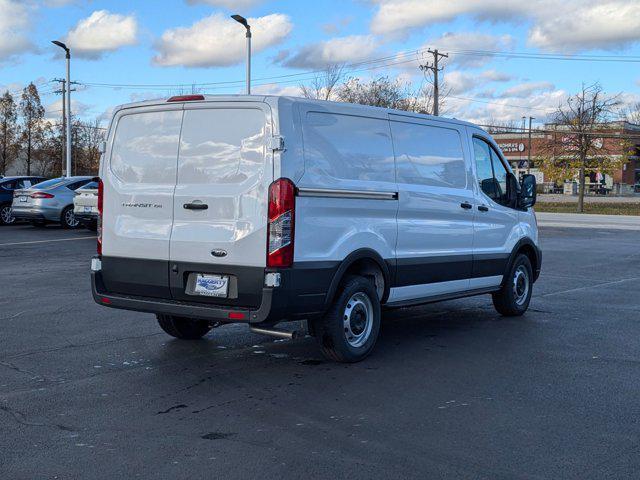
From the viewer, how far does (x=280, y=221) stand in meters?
5.89

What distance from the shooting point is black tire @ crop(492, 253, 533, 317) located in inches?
355

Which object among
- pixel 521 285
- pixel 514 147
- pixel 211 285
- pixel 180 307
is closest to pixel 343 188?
pixel 211 285

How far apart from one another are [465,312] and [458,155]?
2329mm

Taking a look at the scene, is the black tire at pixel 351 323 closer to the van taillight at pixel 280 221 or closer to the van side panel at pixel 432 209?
the van side panel at pixel 432 209

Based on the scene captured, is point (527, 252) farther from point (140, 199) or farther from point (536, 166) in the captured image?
point (536, 166)

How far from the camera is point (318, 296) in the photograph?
6.21 meters

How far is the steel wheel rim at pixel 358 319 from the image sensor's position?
662 cm

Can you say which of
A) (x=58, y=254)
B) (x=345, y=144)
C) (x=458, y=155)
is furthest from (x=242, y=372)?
(x=58, y=254)

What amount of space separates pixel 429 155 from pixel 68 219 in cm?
1679

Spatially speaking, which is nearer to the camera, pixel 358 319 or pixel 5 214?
pixel 358 319

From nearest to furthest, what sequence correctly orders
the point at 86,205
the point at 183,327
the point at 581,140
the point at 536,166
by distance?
the point at 183,327, the point at 86,205, the point at 581,140, the point at 536,166

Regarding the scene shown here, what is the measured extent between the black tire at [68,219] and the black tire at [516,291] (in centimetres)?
1581

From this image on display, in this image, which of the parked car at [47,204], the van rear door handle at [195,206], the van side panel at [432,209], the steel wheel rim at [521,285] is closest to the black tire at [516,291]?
the steel wheel rim at [521,285]

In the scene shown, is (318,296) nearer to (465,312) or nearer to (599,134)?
(465,312)
